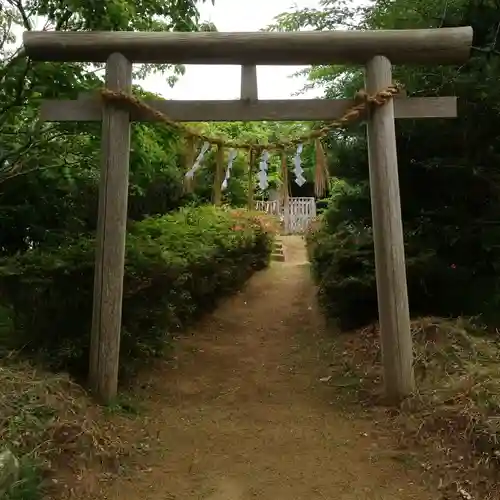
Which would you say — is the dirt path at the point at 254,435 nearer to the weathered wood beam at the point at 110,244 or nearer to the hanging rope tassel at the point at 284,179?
the weathered wood beam at the point at 110,244

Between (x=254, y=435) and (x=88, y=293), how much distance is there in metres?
1.79

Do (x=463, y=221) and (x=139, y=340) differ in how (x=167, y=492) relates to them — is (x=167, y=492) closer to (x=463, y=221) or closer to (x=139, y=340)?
(x=139, y=340)

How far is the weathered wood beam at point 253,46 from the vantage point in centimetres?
446

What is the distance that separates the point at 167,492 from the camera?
136 inches

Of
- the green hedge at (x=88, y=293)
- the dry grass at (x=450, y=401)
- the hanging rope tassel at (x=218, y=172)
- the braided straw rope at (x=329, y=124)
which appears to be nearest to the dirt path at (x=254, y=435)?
the dry grass at (x=450, y=401)

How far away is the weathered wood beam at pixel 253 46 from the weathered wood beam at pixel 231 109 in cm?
35

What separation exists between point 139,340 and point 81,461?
1.96 m

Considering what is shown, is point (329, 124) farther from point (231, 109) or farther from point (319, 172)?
point (231, 109)

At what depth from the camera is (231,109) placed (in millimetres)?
4578

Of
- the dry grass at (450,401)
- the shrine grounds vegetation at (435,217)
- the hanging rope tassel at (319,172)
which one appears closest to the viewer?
the dry grass at (450,401)

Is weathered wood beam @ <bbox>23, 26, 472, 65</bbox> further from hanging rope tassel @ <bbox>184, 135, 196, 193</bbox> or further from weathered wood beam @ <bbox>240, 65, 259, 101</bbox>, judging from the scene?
hanging rope tassel @ <bbox>184, 135, 196, 193</bbox>

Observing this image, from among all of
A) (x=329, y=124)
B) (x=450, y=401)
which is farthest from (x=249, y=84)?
(x=450, y=401)

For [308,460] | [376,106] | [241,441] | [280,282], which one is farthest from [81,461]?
[280,282]

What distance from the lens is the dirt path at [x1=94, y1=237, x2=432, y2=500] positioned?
11.4 feet
